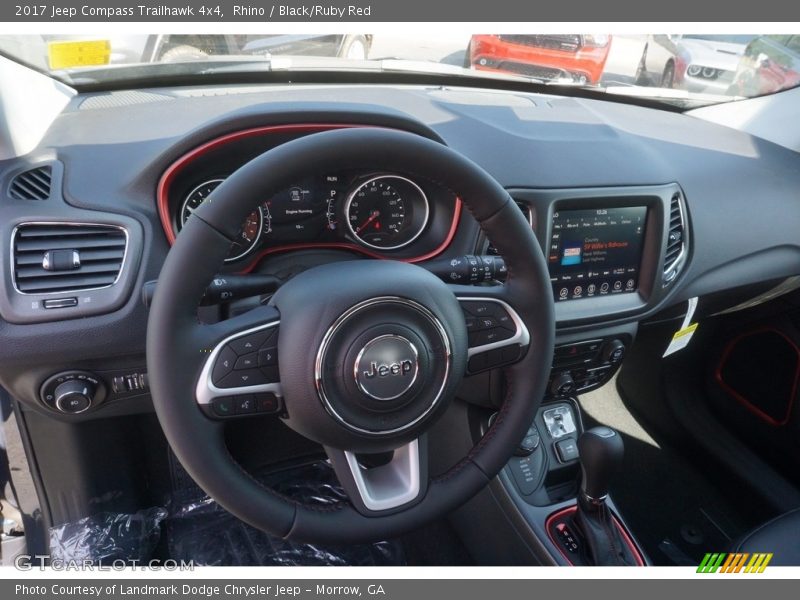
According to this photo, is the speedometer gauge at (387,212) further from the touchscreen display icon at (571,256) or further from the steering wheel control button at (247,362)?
the steering wheel control button at (247,362)

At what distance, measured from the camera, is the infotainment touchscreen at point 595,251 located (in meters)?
1.80

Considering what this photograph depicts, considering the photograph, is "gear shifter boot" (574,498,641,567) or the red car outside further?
the red car outside

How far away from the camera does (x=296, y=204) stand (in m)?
1.53

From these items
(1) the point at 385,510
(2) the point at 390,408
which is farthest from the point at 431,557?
(2) the point at 390,408

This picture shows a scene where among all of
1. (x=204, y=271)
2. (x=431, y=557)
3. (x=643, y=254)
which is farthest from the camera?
(x=431, y=557)

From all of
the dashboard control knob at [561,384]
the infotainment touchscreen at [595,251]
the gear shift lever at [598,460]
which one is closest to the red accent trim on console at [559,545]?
the gear shift lever at [598,460]

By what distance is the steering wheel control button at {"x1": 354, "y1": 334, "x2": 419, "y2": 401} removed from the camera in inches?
43.7

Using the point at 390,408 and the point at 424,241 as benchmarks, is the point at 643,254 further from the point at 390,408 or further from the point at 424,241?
the point at 390,408

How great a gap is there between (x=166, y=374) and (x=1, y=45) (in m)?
1.05

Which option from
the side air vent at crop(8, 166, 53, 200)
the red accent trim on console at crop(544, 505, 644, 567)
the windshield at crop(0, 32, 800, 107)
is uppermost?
the windshield at crop(0, 32, 800, 107)

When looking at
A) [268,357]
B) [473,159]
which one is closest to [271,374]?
[268,357]

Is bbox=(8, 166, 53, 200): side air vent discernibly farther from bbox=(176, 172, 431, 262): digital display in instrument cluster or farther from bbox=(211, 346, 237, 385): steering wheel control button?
bbox=(211, 346, 237, 385): steering wheel control button

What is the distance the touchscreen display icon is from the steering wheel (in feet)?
1.85

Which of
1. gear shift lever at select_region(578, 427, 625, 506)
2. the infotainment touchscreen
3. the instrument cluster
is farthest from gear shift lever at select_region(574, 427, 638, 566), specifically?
the instrument cluster
